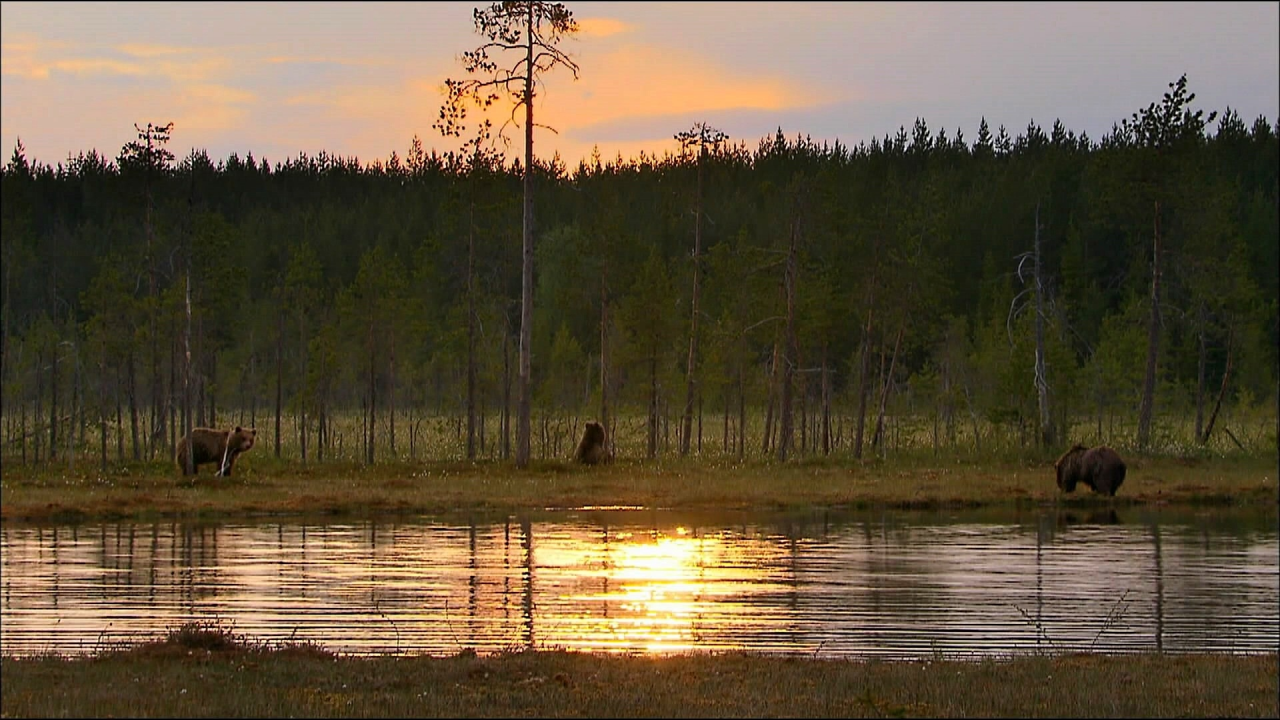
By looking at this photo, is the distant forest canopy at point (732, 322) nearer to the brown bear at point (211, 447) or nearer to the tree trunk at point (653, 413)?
the tree trunk at point (653, 413)

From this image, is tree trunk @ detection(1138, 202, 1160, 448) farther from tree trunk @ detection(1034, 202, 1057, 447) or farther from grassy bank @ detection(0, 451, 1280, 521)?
grassy bank @ detection(0, 451, 1280, 521)

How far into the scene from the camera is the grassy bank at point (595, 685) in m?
10.9

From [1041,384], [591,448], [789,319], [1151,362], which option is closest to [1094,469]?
[1041,384]

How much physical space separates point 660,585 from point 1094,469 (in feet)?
65.2

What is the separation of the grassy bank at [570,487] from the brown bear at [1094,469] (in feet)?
1.90

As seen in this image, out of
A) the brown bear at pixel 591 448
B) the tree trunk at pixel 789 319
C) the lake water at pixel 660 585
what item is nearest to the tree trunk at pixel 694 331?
the tree trunk at pixel 789 319

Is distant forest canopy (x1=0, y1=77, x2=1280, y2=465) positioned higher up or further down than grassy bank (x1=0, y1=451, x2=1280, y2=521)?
higher up

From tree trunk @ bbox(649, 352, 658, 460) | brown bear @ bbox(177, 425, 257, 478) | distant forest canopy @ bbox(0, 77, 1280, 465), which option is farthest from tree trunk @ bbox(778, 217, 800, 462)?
brown bear @ bbox(177, 425, 257, 478)

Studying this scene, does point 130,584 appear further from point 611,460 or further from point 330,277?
point 330,277

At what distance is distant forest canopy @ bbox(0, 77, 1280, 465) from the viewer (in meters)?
51.7

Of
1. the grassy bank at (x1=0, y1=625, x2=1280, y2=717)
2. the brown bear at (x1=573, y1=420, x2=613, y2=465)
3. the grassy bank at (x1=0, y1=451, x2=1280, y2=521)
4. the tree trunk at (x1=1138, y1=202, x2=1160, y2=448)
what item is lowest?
the grassy bank at (x1=0, y1=451, x2=1280, y2=521)

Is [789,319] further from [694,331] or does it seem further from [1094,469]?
[1094,469]

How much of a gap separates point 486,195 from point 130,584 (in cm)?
3226

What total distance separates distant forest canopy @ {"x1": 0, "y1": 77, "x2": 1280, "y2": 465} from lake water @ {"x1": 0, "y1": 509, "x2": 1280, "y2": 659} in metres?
18.8
